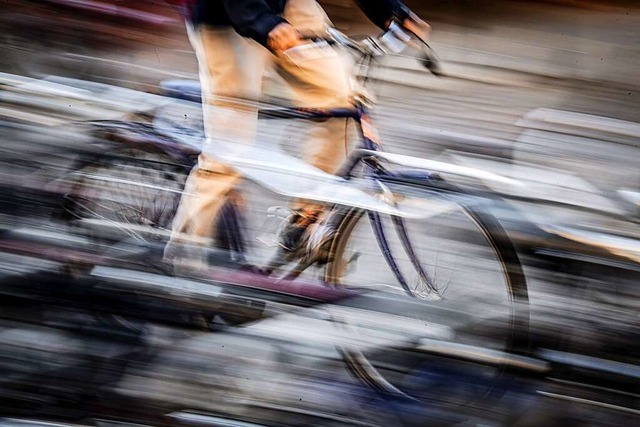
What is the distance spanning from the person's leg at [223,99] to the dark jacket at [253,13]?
0.12ft

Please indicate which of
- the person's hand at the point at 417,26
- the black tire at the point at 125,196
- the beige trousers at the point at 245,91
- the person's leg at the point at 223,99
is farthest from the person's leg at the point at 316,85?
the black tire at the point at 125,196

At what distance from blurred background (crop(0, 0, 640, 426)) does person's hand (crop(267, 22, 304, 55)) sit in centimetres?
12

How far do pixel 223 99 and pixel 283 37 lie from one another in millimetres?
272

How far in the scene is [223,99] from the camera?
2.45 m

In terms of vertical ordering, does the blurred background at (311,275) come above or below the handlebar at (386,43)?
below

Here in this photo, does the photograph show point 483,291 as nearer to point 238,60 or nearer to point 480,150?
point 480,150

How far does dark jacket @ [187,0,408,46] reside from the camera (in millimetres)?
2340

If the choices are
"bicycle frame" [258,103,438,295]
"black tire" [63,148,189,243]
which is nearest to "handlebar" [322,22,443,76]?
"bicycle frame" [258,103,438,295]

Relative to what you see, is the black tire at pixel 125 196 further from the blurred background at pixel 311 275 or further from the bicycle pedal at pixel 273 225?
the bicycle pedal at pixel 273 225

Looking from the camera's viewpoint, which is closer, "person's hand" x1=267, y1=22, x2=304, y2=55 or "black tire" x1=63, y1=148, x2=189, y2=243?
"person's hand" x1=267, y1=22, x2=304, y2=55

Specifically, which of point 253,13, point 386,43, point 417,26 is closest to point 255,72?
point 253,13

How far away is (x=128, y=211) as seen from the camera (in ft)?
8.52

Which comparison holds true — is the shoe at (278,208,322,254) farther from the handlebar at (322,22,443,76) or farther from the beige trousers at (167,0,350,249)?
the handlebar at (322,22,443,76)

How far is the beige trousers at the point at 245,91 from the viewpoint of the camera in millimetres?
2369
